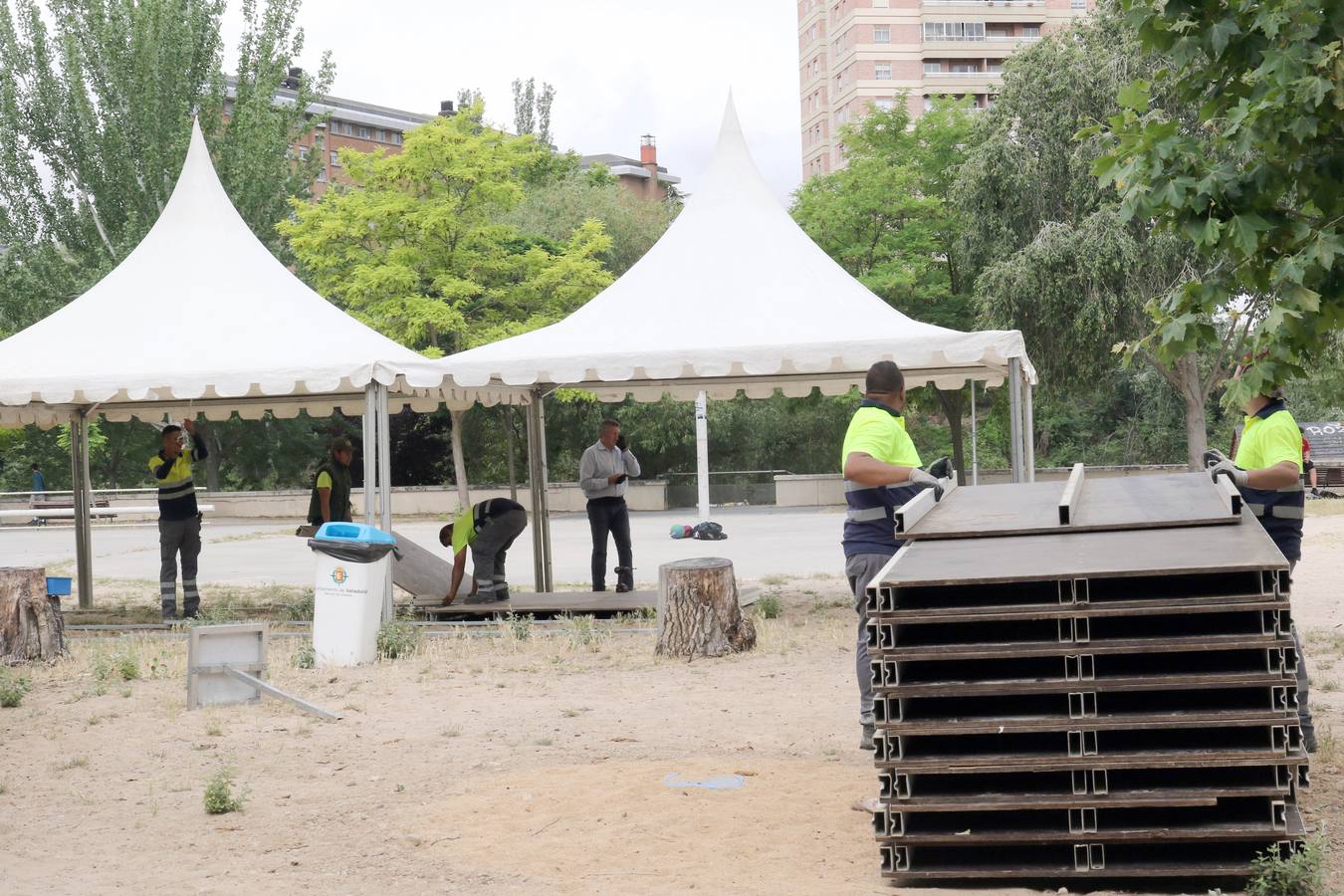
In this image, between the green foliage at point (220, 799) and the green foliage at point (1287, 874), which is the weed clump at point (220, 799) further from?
the green foliage at point (1287, 874)

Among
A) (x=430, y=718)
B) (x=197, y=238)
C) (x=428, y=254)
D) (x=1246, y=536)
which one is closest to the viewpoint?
(x=1246, y=536)

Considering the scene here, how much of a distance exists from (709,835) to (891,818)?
1217 millimetres

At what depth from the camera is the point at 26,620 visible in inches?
454

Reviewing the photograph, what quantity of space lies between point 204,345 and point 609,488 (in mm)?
4271

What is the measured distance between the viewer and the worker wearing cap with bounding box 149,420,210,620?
1384 cm

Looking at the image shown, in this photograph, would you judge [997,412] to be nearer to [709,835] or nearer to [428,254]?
[428,254]

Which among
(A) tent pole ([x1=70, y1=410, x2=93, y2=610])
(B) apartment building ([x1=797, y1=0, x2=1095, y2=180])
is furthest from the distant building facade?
(A) tent pole ([x1=70, y1=410, x2=93, y2=610])

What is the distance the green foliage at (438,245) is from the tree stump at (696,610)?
883 inches

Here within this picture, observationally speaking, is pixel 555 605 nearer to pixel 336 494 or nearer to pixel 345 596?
pixel 336 494

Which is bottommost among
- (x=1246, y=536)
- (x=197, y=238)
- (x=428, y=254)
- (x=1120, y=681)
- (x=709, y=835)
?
(x=709, y=835)

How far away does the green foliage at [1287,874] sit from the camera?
178 inches

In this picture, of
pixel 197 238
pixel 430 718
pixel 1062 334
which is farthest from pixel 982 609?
pixel 1062 334

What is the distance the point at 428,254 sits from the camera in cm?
3450

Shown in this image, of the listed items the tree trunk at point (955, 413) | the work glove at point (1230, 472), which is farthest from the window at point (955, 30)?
the work glove at point (1230, 472)
